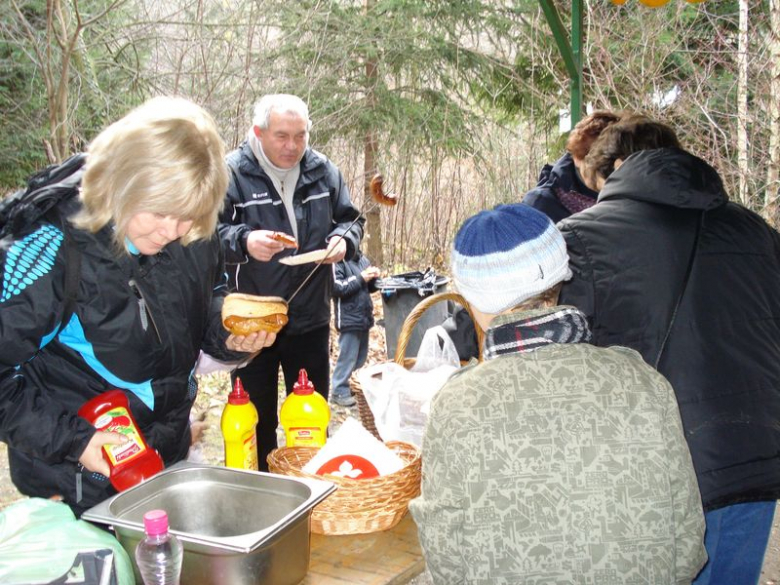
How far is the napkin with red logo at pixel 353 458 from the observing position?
1729mm

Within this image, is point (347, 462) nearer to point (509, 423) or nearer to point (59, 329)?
point (509, 423)

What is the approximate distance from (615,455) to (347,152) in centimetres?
753

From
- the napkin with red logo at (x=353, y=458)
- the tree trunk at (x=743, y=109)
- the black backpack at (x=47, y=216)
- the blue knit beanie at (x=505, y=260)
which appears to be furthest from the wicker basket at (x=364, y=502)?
the tree trunk at (x=743, y=109)

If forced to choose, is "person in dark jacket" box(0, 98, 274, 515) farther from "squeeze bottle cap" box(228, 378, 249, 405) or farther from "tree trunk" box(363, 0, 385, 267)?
"tree trunk" box(363, 0, 385, 267)

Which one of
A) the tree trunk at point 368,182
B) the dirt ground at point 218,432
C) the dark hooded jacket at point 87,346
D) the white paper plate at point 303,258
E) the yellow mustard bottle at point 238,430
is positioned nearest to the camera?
the dark hooded jacket at point 87,346

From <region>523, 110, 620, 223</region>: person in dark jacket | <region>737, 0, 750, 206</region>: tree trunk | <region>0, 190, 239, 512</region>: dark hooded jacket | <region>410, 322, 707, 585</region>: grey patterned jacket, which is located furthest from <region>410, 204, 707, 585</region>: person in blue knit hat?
<region>737, 0, 750, 206</region>: tree trunk

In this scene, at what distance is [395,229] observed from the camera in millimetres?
8484

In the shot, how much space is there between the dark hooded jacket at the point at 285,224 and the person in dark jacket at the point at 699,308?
1.53m

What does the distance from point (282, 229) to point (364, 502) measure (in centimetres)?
193

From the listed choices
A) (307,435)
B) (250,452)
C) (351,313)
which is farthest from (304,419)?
(351,313)

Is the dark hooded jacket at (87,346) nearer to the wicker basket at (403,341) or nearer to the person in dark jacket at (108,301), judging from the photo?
the person in dark jacket at (108,301)

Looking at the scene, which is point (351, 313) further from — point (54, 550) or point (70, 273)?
point (54, 550)

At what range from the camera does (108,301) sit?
1.65m

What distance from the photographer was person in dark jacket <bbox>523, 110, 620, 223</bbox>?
2869 mm
